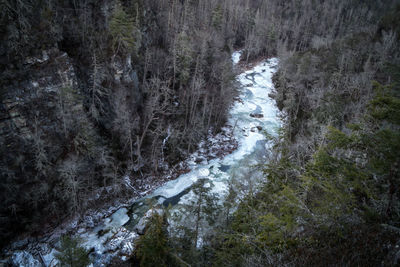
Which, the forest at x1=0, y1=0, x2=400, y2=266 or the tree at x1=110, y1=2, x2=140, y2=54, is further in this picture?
the tree at x1=110, y1=2, x2=140, y2=54

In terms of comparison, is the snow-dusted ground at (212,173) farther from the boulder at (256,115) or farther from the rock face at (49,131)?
the rock face at (49,131)

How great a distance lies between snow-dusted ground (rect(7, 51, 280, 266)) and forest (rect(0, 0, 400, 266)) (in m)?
1.55

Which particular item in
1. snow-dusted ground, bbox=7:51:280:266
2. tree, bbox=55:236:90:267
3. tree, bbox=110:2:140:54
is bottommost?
snow-dusted ground, bbox=7:51:280:266

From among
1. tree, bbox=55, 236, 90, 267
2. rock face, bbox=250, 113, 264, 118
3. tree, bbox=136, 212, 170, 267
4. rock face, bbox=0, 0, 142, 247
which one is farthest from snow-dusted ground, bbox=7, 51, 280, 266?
tree, bbox=55, 236, 90, 267

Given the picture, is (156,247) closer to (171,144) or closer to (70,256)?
(70,256)

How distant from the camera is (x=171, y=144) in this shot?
26.1 metres

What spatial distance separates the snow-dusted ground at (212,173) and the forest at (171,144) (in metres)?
1.55

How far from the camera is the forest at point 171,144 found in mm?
5762

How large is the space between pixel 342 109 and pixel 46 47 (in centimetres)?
3126

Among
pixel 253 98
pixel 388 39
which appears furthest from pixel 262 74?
pixel 388 39

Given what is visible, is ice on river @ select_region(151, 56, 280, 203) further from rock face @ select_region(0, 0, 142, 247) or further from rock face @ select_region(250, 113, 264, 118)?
rock face @ select_region(0, 0, 142, 247)

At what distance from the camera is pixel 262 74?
52.8m

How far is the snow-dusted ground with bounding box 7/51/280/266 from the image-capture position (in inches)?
624

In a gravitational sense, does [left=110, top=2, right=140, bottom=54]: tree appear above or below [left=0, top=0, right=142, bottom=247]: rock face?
above
